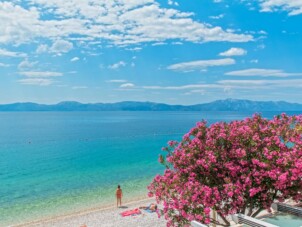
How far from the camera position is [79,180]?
41.5 m

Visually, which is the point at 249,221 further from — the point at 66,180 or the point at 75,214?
the point at 66,180

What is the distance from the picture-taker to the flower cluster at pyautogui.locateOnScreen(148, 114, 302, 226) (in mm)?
10391

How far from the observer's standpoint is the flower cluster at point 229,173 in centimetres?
1039

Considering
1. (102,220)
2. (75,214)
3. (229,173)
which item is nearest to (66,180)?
(75,214)

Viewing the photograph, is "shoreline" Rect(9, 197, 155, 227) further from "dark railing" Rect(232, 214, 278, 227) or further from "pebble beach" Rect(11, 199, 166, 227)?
"dark railing" Rect(232, 214, 278, 227)

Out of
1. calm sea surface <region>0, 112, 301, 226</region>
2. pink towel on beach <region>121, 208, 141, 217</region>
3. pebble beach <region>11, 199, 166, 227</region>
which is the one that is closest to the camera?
pebble beach <region>11, 199, 166, 227</region>

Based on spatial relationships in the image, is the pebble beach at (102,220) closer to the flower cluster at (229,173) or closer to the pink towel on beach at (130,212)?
the pink towel on beach at (130,212)

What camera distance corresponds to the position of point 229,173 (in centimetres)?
1099

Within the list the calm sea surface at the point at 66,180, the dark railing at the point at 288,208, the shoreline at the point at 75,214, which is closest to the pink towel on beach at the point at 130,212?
the shoreline at the point at 75,214

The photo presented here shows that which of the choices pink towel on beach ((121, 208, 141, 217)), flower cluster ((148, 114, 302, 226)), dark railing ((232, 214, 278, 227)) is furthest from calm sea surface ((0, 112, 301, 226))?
dark railing ((232, 214, 278, 227))

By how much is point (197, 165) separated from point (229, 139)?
4.72 ft

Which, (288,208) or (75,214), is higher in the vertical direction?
(288,208)

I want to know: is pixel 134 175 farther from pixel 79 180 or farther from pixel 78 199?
pixel 78 199

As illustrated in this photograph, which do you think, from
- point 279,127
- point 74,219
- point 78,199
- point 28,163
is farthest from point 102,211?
point 28,163
